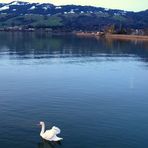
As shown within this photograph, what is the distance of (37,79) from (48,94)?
36.2 feet

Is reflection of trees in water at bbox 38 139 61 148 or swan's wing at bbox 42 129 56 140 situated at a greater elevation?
swan's wing at bbox 42 129 56 140

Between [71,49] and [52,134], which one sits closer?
[52,134]

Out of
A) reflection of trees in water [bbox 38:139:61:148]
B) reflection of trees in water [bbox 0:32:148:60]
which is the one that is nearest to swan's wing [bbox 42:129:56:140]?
reflection of trees in water [bbox 38:139:61:148]

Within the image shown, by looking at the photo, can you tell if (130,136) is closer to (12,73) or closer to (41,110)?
(41,110)

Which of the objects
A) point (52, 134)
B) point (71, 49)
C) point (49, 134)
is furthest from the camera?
point (71, 49)

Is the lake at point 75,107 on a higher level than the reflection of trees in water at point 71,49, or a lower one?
lower

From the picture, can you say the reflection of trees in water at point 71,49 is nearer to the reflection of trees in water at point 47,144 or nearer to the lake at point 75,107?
the lake at point 75,107

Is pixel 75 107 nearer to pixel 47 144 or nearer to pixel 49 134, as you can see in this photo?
pixel 47 144

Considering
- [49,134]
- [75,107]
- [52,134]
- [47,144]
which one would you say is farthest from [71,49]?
[52,134]

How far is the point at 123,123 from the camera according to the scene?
1233 inches

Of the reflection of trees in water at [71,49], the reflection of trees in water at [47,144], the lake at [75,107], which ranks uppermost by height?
the reflection of trees in water at [71,49]

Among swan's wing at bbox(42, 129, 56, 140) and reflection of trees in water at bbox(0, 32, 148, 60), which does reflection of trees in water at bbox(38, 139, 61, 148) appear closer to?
swan's wing at bbox(42, 129, 56, 140)

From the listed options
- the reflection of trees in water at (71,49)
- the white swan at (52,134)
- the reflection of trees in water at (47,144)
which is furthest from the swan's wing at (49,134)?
the reflection of trees in water at (71,49)

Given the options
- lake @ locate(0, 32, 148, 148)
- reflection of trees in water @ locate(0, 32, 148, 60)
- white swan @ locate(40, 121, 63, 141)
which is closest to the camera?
white swan @ locate(40, 121, 63, 141)
